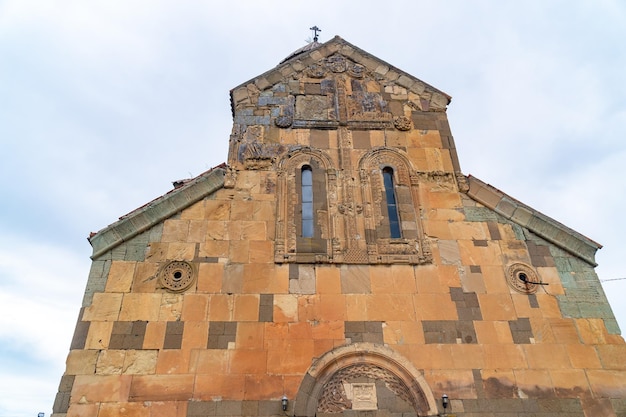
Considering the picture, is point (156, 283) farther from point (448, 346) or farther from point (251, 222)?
point (448, 346)

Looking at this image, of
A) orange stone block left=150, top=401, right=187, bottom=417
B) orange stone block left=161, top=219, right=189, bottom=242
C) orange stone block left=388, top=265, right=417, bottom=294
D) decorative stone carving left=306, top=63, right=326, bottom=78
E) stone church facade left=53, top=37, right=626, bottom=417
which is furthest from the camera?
decorative stone carving left=306, top=63, right=326, bottom=78

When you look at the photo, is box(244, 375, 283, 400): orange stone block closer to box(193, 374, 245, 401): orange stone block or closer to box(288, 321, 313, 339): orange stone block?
box(193, 374, 245, 401): orange stone block

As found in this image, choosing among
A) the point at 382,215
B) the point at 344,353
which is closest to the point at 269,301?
the point at 344,353

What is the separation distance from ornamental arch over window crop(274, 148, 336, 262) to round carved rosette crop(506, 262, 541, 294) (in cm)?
360

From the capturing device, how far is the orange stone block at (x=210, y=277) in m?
7.90

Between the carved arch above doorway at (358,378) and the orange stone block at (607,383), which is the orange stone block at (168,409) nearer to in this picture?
the carved arch above doorway at (358,378)

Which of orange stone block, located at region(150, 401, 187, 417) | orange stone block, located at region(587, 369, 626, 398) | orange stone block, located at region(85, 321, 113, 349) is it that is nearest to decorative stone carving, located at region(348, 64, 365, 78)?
orange stone block, located at region(85, 321, 113, 349)

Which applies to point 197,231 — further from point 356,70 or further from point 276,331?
point 356,70

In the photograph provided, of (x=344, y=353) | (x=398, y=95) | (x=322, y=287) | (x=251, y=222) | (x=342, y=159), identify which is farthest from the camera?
(x=398, y=95)

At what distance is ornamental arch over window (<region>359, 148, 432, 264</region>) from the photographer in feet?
27.9

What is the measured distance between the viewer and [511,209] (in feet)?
29.9

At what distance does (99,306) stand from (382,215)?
565 cm

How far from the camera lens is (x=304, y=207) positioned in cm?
906

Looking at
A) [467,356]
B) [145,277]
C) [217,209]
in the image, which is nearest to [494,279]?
[467,356]
